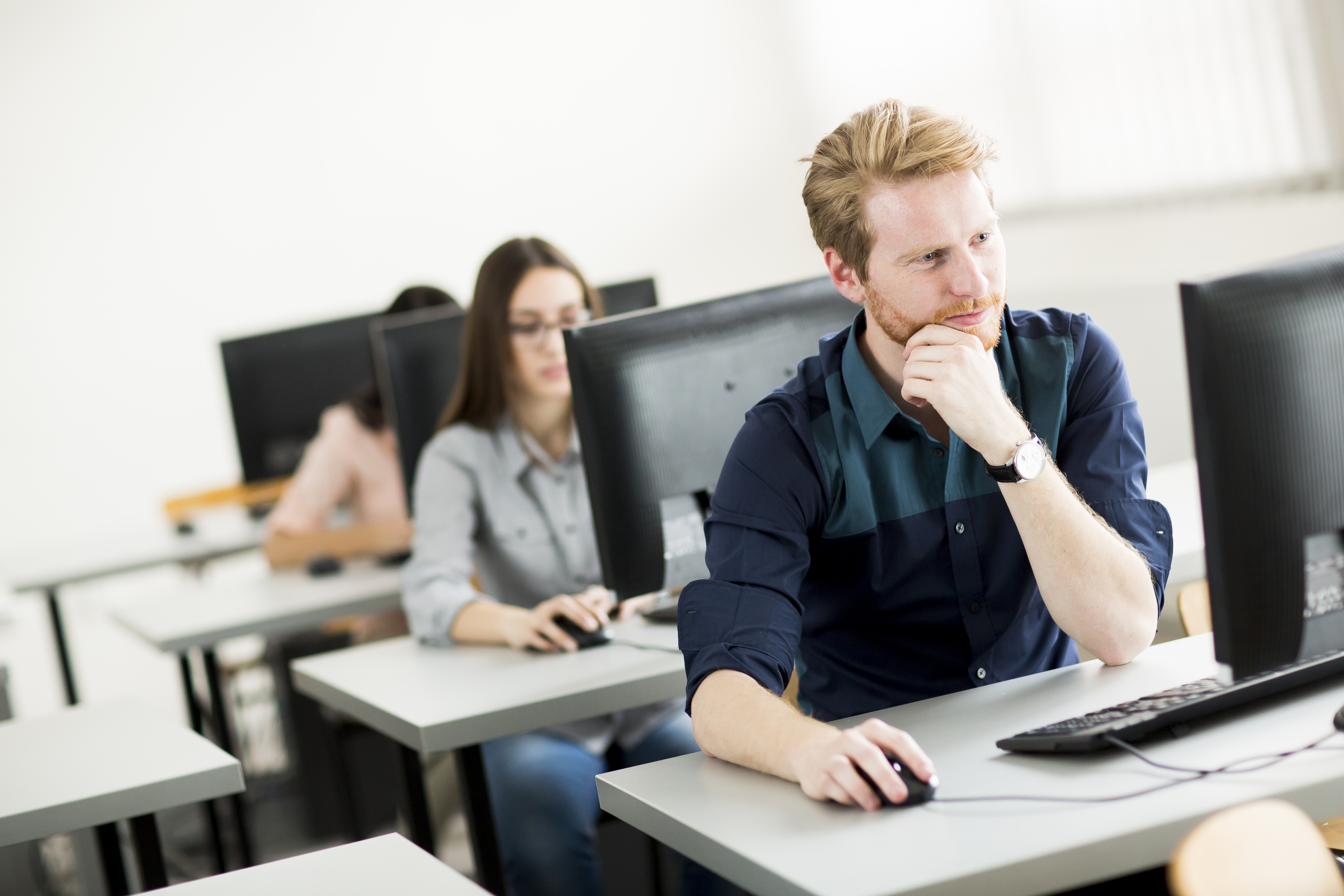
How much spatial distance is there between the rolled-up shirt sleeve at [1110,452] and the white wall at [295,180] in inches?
178

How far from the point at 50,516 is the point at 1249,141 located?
437cm

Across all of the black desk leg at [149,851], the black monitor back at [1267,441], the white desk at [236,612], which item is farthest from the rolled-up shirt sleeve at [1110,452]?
the white desk at [236,612]

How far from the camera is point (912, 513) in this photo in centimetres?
150

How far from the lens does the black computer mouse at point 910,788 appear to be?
1.11 m

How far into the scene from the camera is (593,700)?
172cm

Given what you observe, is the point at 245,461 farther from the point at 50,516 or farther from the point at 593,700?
the point at 50,516

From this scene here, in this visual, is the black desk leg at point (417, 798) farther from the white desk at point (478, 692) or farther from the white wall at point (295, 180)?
the white wall at point (295, 180)

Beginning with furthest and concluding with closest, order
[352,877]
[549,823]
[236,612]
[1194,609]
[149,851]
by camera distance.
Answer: [236,612], [549,823], [1194,609], [149,851], [352,877]

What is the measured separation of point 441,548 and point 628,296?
1.96ft

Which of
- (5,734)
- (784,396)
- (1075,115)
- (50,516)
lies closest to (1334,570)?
(784,396)

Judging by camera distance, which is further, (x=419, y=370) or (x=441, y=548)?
(x=419, y=370)

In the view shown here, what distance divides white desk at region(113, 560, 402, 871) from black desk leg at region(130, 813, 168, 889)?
96 cm

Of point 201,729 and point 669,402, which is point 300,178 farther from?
point 669,402

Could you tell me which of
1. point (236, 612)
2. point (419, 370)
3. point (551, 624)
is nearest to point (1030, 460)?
point (551, 624)
